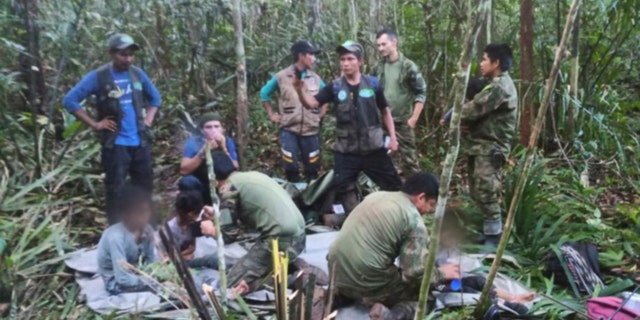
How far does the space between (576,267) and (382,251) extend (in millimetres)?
1462

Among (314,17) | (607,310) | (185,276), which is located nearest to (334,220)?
(607,310)

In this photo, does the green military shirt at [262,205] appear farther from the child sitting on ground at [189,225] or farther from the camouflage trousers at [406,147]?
the camouflage trousers at [406,147]

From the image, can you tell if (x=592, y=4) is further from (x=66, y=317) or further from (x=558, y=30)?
(x=66, y=317)

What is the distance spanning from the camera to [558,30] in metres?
7.30

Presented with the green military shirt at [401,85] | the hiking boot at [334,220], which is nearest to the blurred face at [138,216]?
the hiking boot at [334,220]

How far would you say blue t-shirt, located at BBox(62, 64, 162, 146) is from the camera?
530 cm

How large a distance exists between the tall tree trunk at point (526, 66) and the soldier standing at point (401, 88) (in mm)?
1301

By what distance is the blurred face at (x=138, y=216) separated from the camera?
15.3 feet

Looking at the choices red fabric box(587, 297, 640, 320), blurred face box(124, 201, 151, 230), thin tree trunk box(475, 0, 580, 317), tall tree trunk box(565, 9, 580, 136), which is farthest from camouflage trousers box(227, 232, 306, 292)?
tall tree trunk box(565, 9, 580, 136)

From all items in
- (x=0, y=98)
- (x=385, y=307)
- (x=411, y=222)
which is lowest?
(x=385, y=307)

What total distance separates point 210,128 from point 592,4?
16.6 feet

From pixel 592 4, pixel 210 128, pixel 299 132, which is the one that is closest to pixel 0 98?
pixel 210 128

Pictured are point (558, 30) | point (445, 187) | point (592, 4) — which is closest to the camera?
point (445, 187)

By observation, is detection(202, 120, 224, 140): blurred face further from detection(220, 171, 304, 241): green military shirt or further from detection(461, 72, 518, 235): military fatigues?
detection(461, 72, 518, 235): military fatigues
